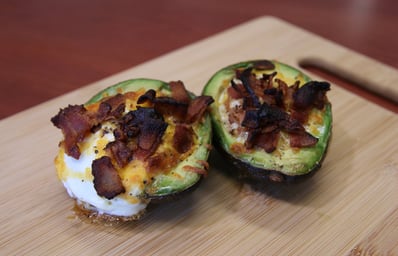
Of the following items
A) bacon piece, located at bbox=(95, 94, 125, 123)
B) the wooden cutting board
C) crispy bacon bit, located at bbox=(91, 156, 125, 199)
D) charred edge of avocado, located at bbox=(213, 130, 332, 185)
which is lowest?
the wooden cutting board

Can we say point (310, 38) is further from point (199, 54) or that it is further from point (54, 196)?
point (54, 196)

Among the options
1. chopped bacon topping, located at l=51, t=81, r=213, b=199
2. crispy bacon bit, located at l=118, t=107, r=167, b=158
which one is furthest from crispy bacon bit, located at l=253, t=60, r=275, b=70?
crispy bacon bit, located at l=118, t=107, r=167, b=158

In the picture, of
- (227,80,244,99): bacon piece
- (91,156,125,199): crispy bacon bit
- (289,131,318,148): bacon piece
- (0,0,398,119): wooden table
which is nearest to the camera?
(91,156,125,199): crispy bacon bit

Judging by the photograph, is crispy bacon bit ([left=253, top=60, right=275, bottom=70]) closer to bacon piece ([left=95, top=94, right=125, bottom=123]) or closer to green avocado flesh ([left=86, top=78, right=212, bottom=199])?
green avocado flesh ([left=86, top=78, right=212, bottom=199])

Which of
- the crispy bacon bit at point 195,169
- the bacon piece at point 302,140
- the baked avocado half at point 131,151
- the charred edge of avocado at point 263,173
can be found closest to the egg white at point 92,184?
the baked avocado half at point 131,151

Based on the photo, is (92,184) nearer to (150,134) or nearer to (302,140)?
(150,134)

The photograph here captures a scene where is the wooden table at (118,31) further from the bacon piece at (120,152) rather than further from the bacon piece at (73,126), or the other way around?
the bacon piece at (120,152)
